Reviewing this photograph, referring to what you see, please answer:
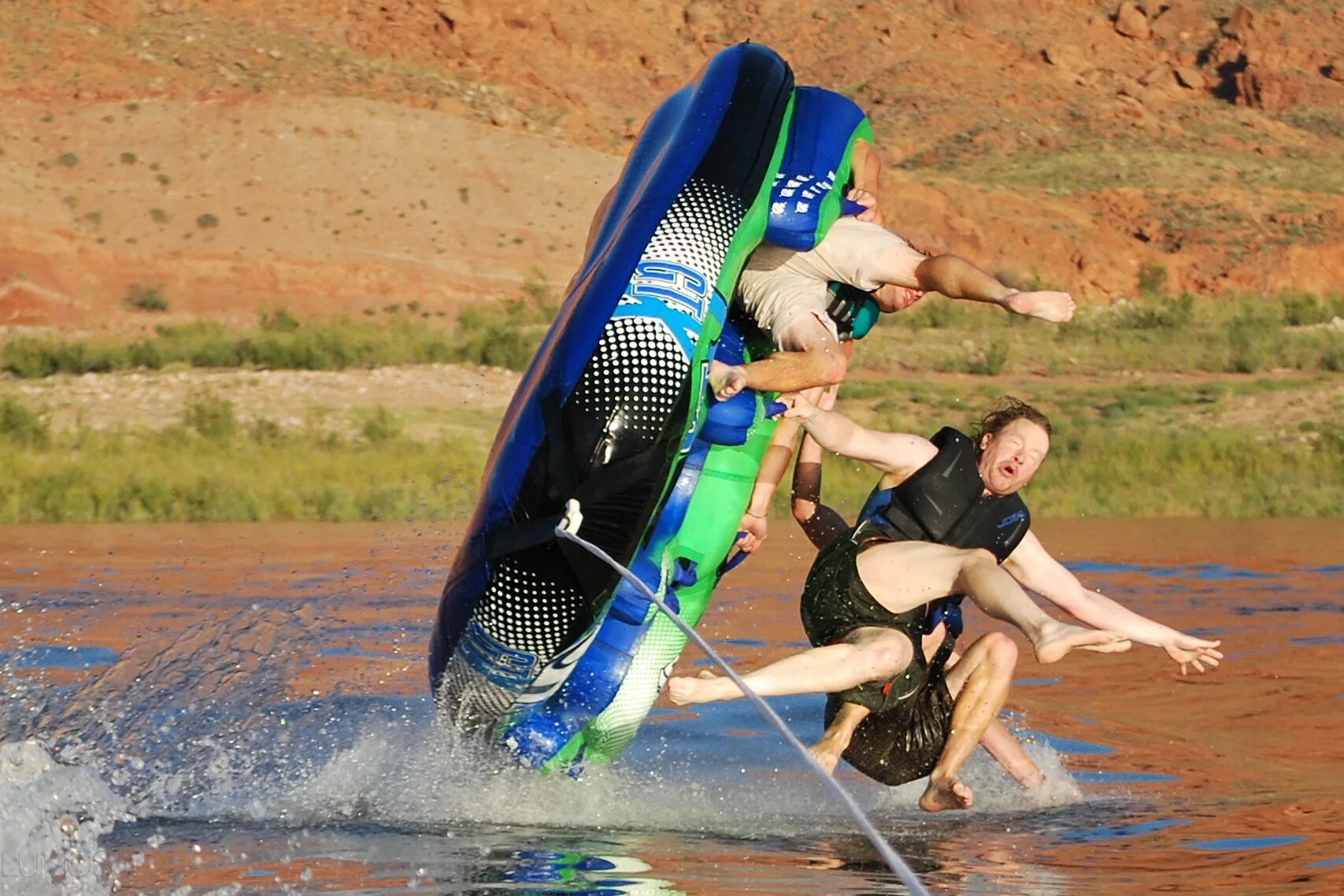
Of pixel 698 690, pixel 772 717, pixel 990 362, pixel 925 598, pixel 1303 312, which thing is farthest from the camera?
pixel 1303 312

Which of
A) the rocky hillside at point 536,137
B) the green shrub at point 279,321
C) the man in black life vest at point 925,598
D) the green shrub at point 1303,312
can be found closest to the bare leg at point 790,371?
the man in black life vest at point 925,598

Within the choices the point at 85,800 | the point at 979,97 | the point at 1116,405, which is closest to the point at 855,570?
the point at 85,800

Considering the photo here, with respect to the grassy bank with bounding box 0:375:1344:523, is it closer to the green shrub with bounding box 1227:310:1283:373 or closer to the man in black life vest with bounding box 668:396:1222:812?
the green shrub with bounding box 1227:310:1283:373

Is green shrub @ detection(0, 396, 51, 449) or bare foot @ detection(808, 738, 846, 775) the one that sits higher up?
bare foot @ detection(808, 738, 846, 775)

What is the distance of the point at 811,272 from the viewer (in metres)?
7.61

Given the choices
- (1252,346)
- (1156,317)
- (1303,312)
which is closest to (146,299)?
(1156,317)

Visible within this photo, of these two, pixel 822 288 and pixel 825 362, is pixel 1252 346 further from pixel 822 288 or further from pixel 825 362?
pixel 825 362

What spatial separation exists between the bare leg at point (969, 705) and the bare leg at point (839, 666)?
0.27 metres

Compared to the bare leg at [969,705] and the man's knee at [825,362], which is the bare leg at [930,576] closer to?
the bare leg at [969,705]

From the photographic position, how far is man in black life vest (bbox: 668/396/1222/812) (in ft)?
22.5

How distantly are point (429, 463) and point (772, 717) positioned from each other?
15.5 metres

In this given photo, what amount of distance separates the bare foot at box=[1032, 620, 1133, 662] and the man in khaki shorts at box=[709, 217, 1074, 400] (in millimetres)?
1258

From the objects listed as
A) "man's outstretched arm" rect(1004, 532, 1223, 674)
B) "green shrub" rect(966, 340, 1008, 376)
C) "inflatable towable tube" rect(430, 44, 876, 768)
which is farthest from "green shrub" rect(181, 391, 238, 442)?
"man's outstretched arm" rect(1004, 532, 1223, 674)

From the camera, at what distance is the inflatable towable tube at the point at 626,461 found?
6797 mm
